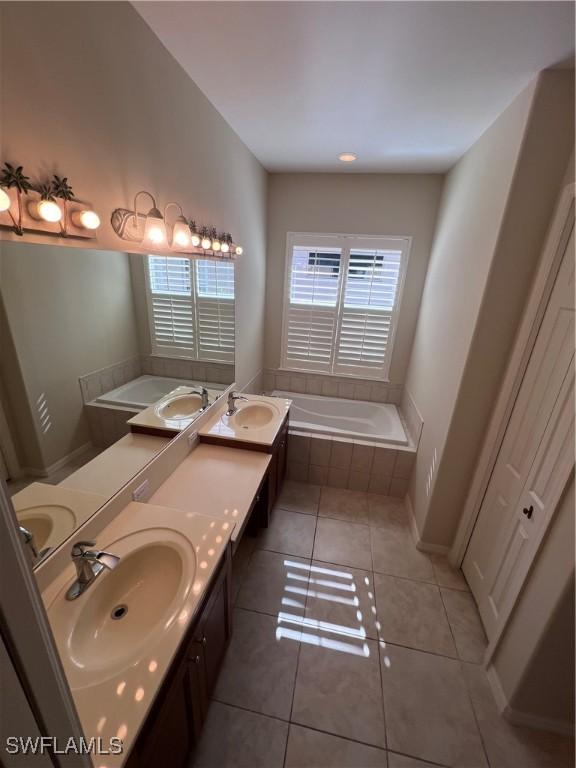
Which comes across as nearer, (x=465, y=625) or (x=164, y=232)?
(x=164, y=232)

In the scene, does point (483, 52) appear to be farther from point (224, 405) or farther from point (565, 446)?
point (224, 405)

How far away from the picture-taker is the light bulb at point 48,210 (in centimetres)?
91

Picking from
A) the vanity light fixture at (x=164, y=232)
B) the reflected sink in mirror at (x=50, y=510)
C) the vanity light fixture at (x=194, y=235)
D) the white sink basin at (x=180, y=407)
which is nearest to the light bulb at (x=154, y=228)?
the vanity light fixture at (x=164, y=232)

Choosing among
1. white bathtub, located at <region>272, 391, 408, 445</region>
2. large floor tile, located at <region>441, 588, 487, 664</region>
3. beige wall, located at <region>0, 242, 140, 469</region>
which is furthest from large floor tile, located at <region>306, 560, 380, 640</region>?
beige wall, located at <region>0, 242, 140, 469</region>

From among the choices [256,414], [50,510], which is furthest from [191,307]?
[50,510]

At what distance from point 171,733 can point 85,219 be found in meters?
1.67

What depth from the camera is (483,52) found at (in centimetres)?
130

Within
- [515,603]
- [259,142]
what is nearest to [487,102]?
[259,142]

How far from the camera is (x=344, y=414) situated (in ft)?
11.4

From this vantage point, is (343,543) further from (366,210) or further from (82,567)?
(366,210)

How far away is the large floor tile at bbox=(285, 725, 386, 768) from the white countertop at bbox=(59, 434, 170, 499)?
130 centimetres

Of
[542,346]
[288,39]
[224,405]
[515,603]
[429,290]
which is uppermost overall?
[288,39]

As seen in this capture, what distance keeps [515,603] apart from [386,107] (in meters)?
2.59

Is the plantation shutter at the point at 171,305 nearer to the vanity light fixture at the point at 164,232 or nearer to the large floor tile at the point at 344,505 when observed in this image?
the vanity light fixture at the point at 164,232
